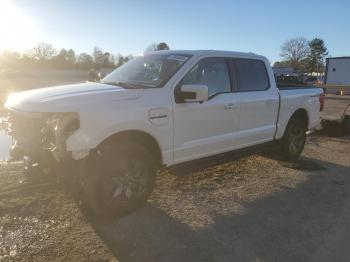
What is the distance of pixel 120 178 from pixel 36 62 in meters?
74.7

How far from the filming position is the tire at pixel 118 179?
411 cm

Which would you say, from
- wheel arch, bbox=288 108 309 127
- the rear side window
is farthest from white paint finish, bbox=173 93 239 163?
wheel arch, bbox=288 108 309 127

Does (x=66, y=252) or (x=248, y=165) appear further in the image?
(x=248, y=165)

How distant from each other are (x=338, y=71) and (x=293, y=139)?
3032 cm

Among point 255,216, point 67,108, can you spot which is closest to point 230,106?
point 255,216

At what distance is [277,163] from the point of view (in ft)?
23.8

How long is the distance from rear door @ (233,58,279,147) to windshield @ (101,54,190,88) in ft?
3.70

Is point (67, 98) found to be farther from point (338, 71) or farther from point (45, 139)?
point (338, 71)

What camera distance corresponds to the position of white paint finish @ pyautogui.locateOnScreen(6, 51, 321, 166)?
4.02 m

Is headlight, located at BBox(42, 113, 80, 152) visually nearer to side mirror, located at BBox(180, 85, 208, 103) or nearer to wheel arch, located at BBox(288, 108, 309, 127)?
side mirror, located at BBox(180, 85, 208, 103)

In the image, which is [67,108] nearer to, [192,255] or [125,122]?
[125,122]

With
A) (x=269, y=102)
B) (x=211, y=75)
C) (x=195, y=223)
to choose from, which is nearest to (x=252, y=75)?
(x=269, y=102)

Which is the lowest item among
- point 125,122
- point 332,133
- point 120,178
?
point 332,133

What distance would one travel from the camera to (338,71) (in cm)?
3447
